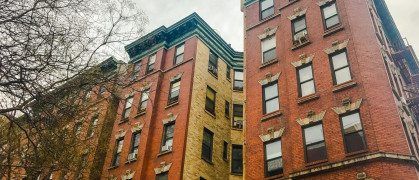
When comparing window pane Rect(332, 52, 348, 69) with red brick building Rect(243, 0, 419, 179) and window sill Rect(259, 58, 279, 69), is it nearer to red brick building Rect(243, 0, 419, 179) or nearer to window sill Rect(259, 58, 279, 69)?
red brick building Rect(243, 0, 419, 179)

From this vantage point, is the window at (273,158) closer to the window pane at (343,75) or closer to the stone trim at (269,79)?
the stone trim at (269,79)

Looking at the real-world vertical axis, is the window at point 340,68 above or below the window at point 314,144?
above

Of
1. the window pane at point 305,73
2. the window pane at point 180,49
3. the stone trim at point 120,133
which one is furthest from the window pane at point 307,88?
the stone trim at point 120,133

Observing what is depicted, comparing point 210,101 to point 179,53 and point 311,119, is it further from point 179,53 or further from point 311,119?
point 311,119

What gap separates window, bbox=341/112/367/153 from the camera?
15078 mm

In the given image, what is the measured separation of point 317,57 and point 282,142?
493 cm

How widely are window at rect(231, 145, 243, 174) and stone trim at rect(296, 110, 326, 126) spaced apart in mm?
8240

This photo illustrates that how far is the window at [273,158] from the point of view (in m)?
17.3

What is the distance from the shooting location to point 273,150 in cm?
1791

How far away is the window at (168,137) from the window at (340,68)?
1083 cm

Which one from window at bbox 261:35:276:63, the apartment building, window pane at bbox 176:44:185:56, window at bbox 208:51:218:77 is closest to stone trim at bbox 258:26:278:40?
window at bbox 261:35:276:63

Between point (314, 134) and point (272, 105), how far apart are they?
3.43 metres

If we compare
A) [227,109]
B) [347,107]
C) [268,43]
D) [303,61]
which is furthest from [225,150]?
[347,107]

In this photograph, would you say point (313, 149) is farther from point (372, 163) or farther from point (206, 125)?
point (206, 125)
